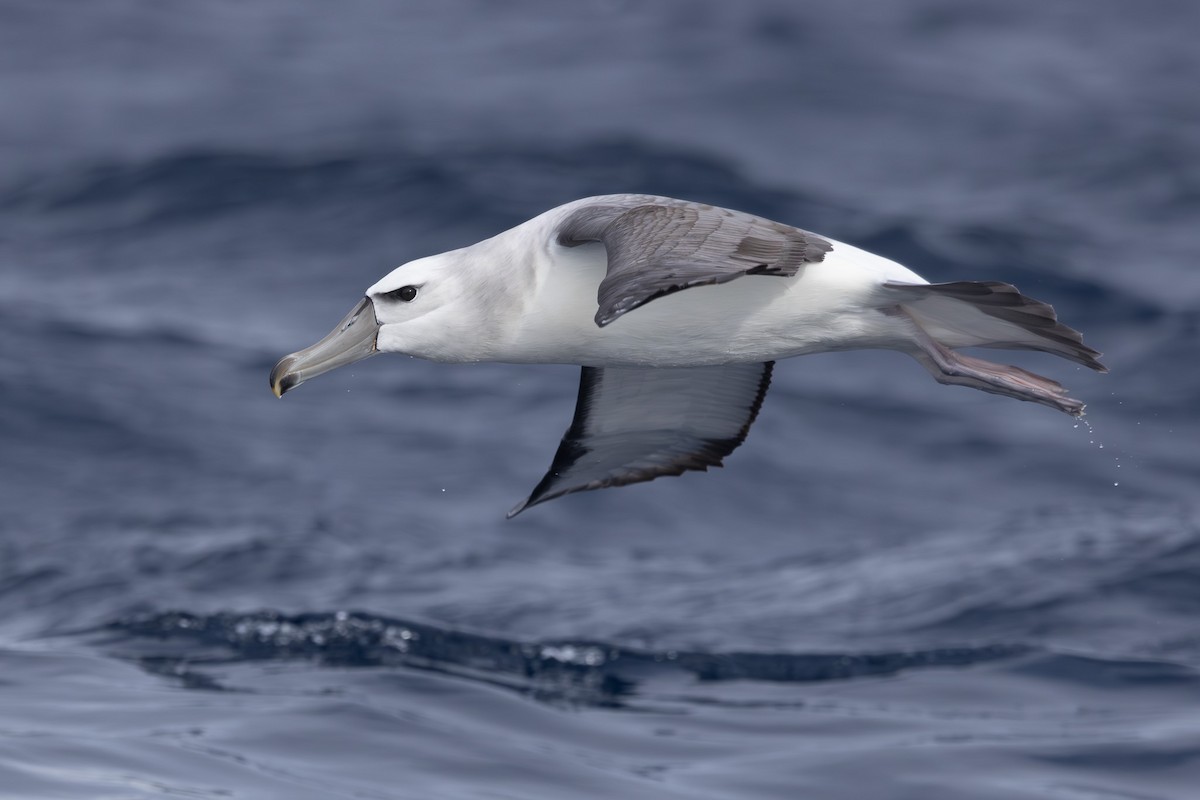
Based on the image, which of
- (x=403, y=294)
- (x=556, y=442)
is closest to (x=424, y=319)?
(x=403, y=294)

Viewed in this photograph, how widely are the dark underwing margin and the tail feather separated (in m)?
1.40

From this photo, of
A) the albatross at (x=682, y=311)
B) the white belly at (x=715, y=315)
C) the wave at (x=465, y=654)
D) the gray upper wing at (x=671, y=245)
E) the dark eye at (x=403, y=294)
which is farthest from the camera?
the wave at (x=465, y=654)

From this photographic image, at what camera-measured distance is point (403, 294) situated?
7617 mm

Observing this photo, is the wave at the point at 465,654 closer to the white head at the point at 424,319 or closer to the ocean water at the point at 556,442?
the ocean water at the point at 556,442

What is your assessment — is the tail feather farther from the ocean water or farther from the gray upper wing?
the ocean water

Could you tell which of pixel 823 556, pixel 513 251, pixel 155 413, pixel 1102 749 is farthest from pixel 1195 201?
pixel 513 251

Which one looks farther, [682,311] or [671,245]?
[682,311]

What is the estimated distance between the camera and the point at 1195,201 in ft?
62.3

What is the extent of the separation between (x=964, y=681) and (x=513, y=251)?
6.08 m

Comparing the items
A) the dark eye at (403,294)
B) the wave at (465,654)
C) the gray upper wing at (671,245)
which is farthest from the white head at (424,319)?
the wave at (465,654)

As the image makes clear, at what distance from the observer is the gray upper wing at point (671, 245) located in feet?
19.1

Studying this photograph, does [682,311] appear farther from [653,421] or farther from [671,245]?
[653,421]

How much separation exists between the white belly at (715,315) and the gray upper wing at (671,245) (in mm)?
173

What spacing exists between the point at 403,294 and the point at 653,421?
5.45ft
